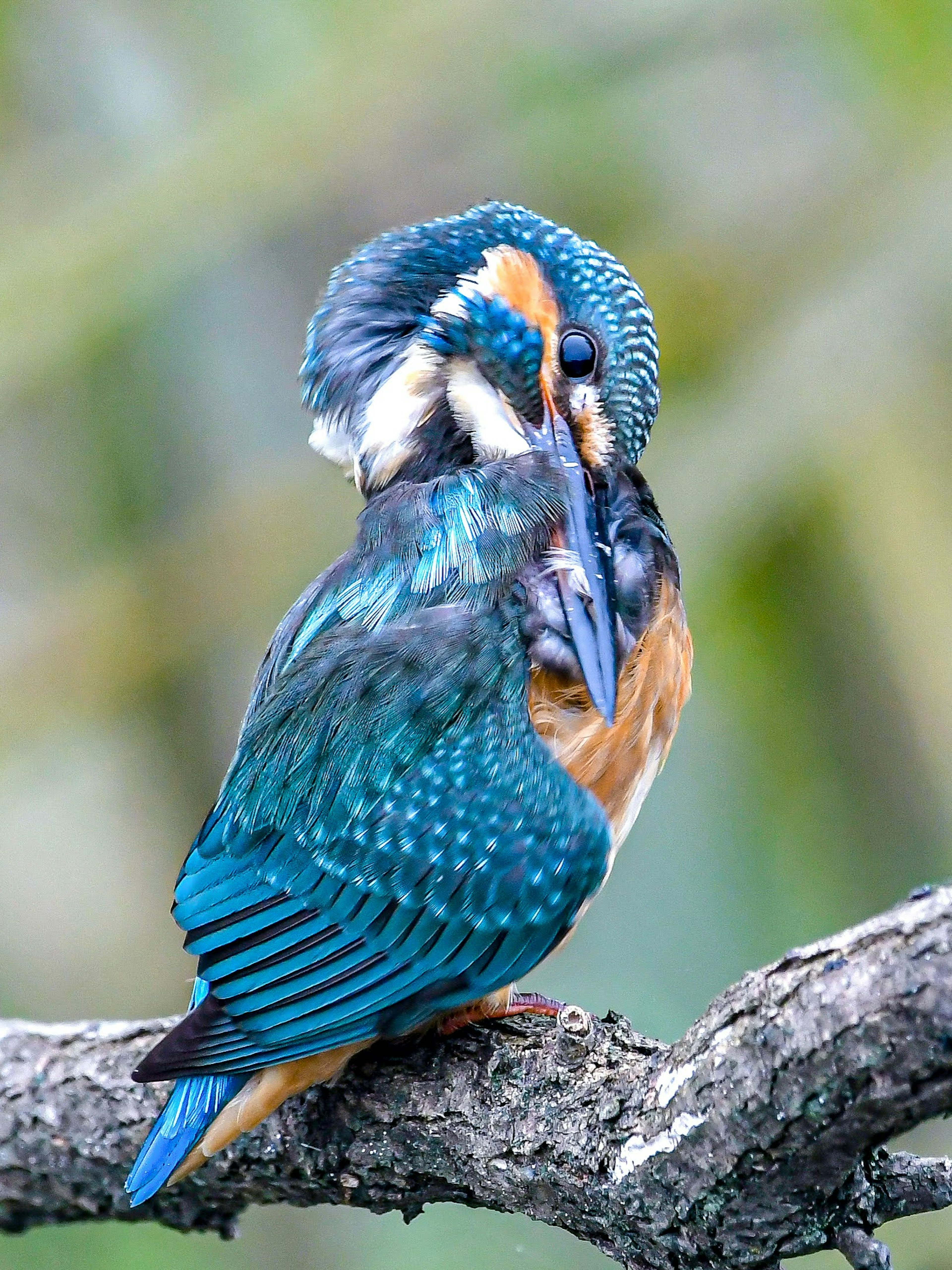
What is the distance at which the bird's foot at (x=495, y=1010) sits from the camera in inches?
70.4

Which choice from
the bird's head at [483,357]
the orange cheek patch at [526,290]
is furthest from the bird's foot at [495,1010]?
the orange cheek patch at [526,290]

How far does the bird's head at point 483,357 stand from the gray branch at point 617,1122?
28.4 inches

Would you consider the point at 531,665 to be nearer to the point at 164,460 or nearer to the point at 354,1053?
the point at 354,1053

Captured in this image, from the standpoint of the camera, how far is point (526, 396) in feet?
6.25

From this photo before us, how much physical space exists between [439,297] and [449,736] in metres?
0.73

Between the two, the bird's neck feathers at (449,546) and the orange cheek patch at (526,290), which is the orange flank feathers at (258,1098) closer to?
the bird's neck feathers at (449,546)

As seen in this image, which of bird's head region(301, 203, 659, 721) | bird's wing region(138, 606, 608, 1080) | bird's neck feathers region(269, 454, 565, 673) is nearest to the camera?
bird's wing region(138, 606, 608, 1080)

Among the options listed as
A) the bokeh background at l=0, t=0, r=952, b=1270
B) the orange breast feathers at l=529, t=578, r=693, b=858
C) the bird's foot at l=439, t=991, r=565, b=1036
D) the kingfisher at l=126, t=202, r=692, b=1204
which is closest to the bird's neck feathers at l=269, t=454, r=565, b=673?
the kingfisher at l=126, t=202, r=692, b=1204

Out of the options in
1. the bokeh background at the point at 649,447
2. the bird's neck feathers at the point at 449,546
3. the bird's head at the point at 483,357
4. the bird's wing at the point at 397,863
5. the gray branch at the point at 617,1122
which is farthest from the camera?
the bokeh background at the point at 649,447

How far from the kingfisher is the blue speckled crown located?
13 millimetres

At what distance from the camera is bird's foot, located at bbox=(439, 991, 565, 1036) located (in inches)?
70.4

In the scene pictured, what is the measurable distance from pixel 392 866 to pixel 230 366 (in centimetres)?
208

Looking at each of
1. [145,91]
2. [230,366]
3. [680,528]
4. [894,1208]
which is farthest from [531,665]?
[145,91]

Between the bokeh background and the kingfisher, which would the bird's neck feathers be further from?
the bokeh background
